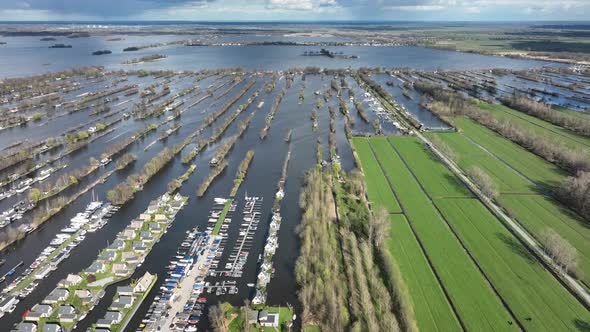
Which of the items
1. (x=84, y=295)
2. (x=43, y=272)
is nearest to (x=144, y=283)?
(x=84, y=295)

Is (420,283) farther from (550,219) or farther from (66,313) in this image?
(66,313)

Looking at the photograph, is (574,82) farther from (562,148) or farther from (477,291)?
(477,291)

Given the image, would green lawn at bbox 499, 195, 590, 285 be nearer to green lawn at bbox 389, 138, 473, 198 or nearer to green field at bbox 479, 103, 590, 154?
green lawn at bbox 389, 138, 473, 198

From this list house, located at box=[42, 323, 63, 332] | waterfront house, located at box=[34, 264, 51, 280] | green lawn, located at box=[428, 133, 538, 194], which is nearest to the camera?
house, located at box=[42, 323, 63, 332]

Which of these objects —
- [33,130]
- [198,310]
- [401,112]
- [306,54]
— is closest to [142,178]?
[198,310]

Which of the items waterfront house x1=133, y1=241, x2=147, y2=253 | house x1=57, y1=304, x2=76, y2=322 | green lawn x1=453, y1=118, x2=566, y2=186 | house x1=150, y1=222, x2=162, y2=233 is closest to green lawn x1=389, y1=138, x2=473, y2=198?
green lawn x1=453, y1=118, x2=566, y2=186
